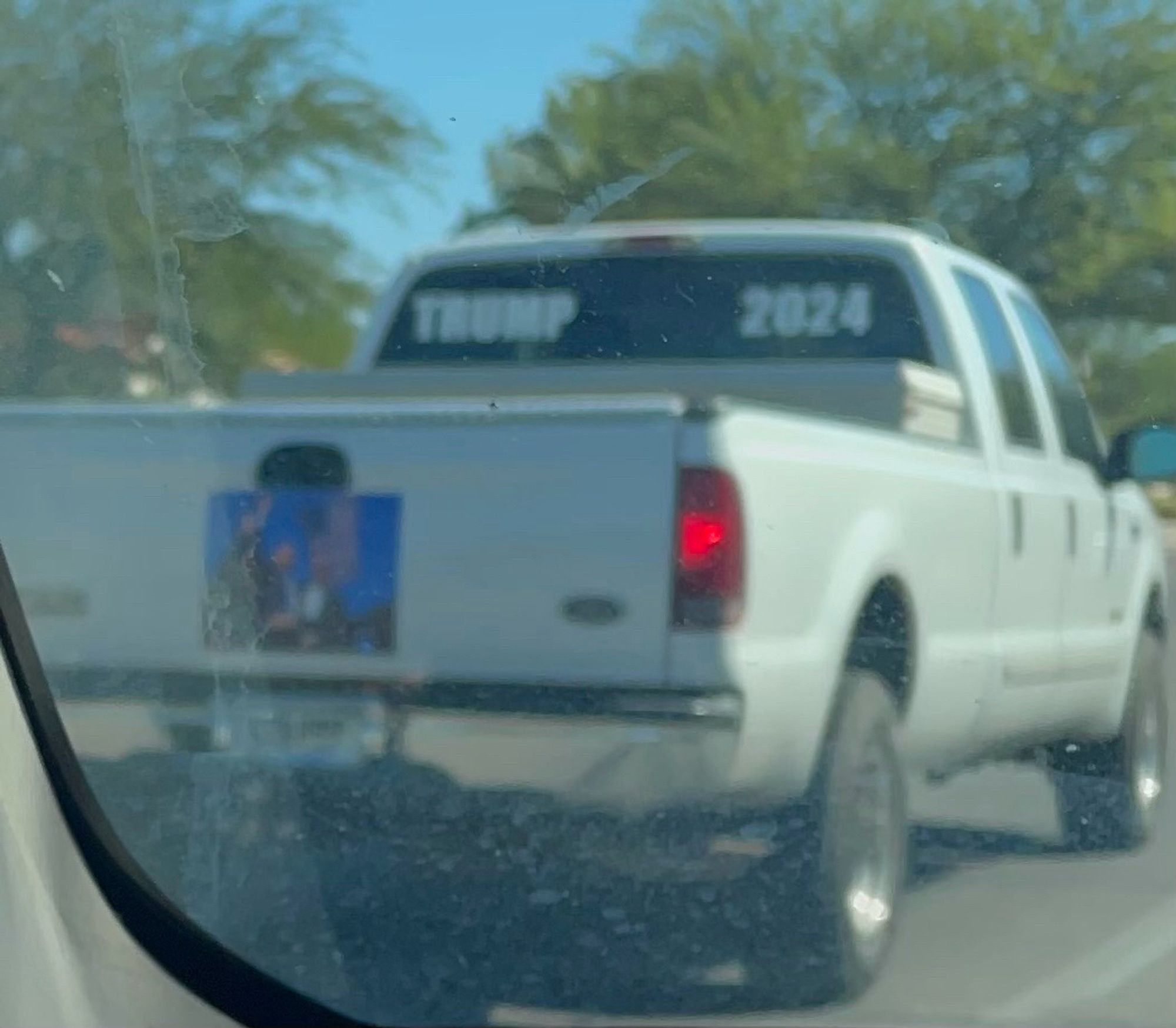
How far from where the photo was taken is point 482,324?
118 inches

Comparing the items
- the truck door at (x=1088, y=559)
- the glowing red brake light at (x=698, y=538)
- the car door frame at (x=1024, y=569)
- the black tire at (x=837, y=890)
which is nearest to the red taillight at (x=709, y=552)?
the glowing red brake light at (x=698, y=538)

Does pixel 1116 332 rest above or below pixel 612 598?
above

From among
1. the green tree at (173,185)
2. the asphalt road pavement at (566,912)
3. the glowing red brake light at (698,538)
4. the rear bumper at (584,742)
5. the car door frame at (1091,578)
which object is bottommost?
the asphalt road pavement at (566,912)

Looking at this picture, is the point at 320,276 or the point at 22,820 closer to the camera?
the point at 320,276

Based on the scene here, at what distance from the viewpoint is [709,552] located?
2938 millimetres

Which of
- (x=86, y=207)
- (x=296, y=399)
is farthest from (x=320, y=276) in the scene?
(x=86, y=207)

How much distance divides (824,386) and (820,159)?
328 millimetres

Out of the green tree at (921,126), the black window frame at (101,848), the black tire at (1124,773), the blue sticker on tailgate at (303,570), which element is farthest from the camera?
the black window frame at (101,848)

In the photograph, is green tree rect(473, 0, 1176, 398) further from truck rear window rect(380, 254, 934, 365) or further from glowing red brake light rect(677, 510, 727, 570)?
glowing red brake light rect(677, 510, 727, 570)

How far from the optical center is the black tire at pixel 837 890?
2936 millimetres

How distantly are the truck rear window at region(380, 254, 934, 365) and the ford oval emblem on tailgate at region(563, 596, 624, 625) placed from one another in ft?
1.23

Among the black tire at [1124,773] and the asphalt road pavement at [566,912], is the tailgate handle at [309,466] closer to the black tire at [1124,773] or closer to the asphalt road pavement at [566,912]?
the asphalt road pavement at [566,912]

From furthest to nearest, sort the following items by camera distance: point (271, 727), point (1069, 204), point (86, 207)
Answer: point (86, 207)
point (271, 727)
point (1069, 204)

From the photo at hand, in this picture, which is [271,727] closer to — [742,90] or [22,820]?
[22,820]
